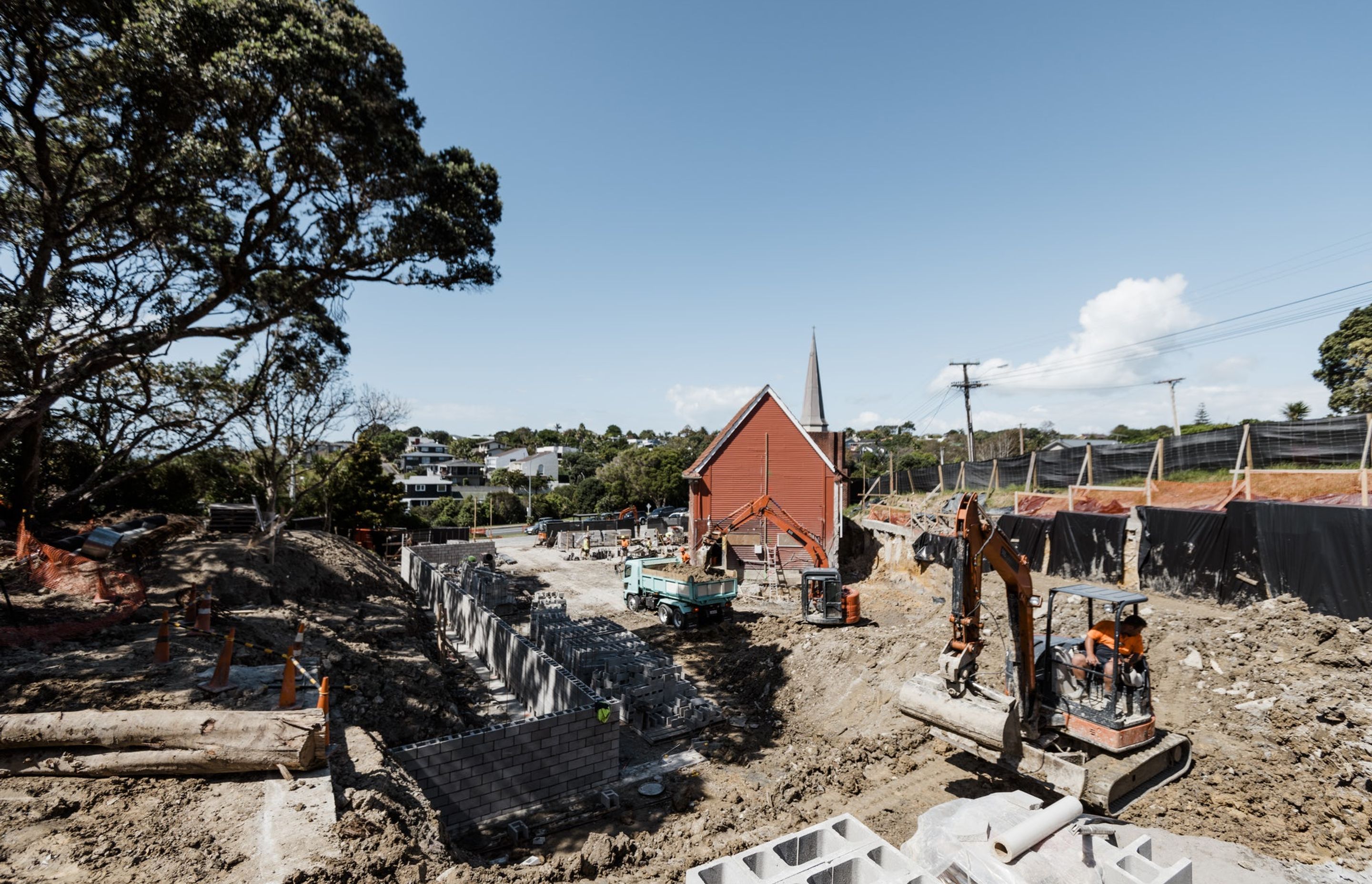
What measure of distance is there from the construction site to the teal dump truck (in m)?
0.25

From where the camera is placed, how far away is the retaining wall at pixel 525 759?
7770 millimetres

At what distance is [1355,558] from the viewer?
10852 millimetres

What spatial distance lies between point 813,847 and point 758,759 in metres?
6.06

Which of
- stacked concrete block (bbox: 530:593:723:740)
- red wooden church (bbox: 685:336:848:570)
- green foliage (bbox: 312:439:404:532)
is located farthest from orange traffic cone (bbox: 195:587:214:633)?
green foliage (bbox: 312:439:404:532)

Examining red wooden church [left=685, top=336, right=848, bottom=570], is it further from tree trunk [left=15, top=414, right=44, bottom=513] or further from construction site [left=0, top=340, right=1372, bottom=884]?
tree trunk [left=15, top=414, right=44, bottom=513]

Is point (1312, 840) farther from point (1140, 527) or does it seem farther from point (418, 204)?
point (418, 204)

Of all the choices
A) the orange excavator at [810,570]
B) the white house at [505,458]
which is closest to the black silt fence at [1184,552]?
the orange excavator at [810,570]

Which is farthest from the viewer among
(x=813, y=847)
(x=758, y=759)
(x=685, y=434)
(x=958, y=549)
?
(x=685, y=434)

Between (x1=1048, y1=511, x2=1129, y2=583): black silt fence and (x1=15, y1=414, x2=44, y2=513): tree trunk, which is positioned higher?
(x1=15, y1=414, x2=44, y2=513): tree trunk

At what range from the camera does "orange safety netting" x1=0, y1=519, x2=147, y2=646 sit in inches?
421

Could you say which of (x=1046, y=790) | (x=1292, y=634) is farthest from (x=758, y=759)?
(x=1292, y=634)

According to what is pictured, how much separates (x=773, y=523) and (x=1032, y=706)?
1748cm

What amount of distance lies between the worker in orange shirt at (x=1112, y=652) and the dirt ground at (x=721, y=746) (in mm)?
1662

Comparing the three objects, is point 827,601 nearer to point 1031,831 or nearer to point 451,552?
point 1031,831
